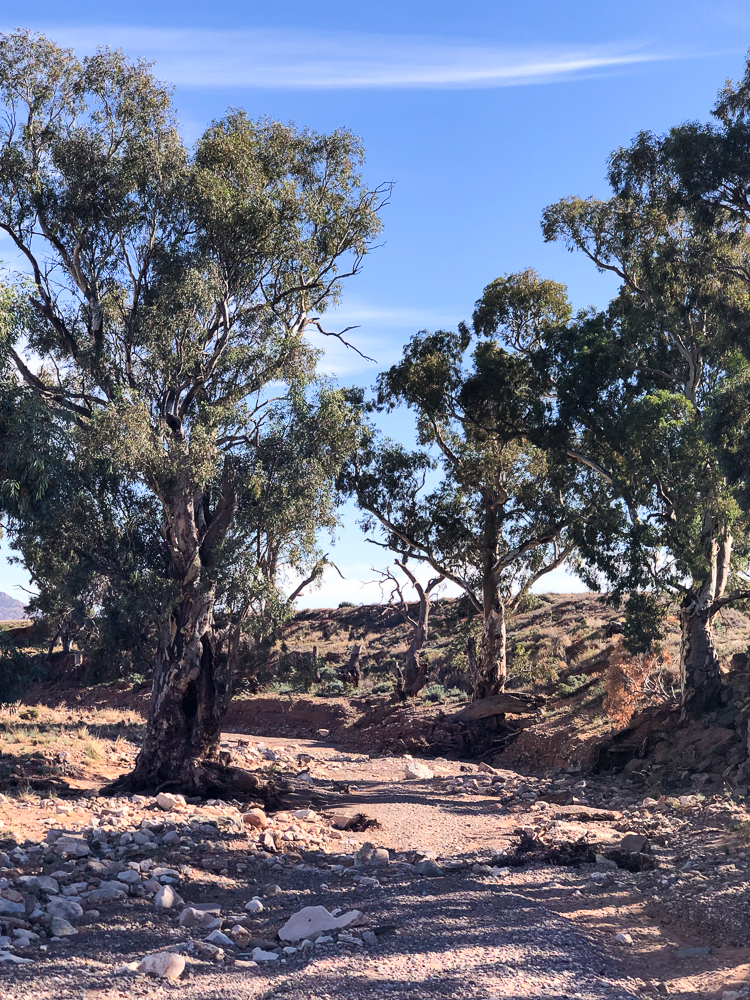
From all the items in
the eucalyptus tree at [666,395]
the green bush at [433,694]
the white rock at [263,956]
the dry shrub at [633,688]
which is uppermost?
the eucalyptus tree at [666,395]

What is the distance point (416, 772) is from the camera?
19.1m

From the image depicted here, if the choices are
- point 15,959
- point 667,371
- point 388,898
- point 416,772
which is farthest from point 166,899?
point 667,371

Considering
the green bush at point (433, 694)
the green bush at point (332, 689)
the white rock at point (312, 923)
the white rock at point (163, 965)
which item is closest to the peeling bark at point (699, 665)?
the white rock at point (312, 923)

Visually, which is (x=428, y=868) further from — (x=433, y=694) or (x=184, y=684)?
(x=433, y=694)

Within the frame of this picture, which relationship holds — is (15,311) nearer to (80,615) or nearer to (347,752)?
(80,615)

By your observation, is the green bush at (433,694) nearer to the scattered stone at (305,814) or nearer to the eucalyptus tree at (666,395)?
the eucalyptus tree at (666,395)

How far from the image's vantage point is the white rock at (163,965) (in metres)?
6.55

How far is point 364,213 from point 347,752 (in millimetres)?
15358

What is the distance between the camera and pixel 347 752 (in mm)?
24891

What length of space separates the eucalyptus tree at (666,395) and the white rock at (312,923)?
10.3 meters

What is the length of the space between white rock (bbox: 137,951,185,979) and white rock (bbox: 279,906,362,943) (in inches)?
49.7

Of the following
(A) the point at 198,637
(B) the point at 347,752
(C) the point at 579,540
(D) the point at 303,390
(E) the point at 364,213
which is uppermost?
(E) the point at 364,213

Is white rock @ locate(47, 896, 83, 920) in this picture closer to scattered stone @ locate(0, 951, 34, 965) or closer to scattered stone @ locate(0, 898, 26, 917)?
Result: scattered stone @ locate(0, 898, 26, 917)

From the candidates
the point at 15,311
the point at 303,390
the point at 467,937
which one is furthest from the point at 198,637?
the point at 467,937
